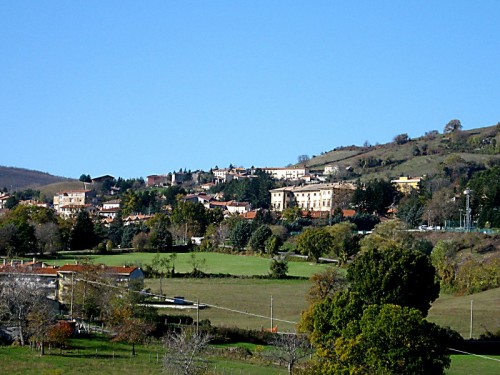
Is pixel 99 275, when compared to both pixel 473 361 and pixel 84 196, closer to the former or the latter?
pixel 473 361

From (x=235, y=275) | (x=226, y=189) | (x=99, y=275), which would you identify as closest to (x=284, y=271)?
(x=235, y=275)

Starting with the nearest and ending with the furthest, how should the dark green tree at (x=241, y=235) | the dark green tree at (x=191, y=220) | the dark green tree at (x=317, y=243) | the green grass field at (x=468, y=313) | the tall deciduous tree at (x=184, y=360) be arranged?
the tall deciduous tree at (x=184, y=360), the green grass field at (x=468, y=313), the dark green tree at (x=317, y=243), the dark green tree at (x=241, y=235), the dark green tree at (x=191, y=220)

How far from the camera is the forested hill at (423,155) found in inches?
5891

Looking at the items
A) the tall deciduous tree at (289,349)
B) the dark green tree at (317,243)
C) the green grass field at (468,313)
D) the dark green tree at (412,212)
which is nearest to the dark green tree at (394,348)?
the tall deciduous tree at (289,349)

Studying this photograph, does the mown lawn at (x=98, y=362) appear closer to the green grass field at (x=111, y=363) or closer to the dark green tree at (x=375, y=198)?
the green grass field at (x=111, y=363)

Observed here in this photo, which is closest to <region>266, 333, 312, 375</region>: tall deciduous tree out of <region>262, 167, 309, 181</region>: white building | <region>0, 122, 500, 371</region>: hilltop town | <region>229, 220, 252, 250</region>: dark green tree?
<region>0, 122, 500, 371</region>: hilltop town

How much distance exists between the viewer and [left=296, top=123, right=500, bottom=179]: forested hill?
150 metres

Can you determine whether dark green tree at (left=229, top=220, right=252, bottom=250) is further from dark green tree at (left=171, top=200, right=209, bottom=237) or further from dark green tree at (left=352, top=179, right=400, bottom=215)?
dark green tree at (left=352, top=179, right=400, bottom=215)

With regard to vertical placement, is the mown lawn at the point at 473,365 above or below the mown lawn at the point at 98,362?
above

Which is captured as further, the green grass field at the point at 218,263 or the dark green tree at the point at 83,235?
the dark green tree at the point at 83,235

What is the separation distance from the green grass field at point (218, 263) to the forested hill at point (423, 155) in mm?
60759

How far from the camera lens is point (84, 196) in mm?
178125

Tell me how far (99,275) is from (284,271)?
72.4 feet

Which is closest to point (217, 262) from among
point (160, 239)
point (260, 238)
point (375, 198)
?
point (260, 238)
